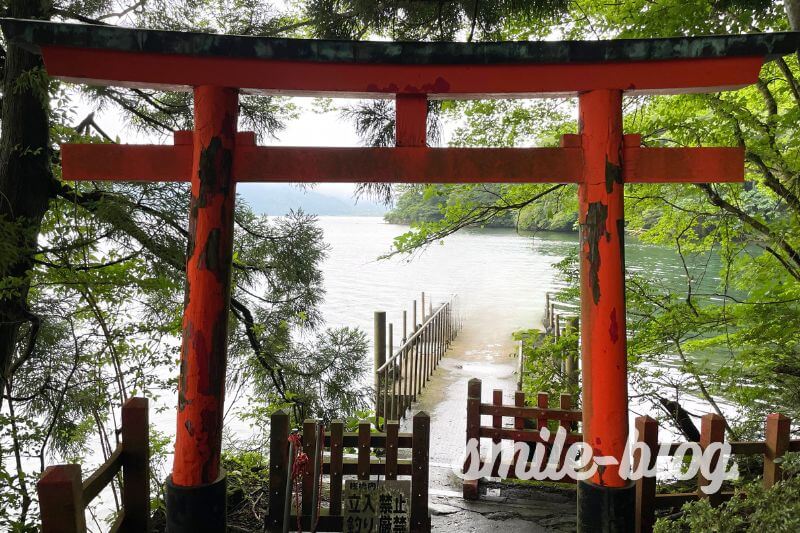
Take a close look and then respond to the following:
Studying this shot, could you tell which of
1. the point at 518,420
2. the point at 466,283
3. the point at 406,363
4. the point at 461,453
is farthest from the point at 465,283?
the point at 518,420

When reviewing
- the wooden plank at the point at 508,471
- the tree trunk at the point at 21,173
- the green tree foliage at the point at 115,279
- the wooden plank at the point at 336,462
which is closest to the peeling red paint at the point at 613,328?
the wooden plank at the point at 336,462

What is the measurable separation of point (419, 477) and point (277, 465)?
3.01 ft

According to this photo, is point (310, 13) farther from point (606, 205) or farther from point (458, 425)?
point (458, 425)

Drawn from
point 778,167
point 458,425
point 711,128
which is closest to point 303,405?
point 458,425

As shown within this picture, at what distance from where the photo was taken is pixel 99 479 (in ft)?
8.37

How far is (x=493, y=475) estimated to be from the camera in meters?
4.84

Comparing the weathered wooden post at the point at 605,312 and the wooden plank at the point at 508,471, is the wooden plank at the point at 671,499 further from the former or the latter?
the wooden plank at the point at 508,471

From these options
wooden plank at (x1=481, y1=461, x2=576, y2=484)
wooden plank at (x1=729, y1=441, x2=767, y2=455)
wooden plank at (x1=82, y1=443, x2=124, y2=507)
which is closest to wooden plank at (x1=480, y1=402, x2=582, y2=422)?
wooden plank at (x1=481, y1=461, x2=576, y2=484)

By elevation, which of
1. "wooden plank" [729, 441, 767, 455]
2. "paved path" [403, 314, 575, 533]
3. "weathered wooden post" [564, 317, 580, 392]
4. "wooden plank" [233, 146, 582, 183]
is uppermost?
"wooden plank" [233, 146, 582, 183]

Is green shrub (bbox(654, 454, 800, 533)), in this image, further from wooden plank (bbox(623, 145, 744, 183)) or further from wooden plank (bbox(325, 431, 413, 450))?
wooden plank (bbox(325, 431, 413, 450))

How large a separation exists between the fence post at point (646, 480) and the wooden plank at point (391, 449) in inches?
59.3

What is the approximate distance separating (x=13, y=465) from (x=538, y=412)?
279 inches

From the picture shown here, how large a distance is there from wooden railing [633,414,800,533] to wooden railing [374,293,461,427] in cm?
343

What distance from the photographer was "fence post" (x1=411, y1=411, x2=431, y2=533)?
3650 mm
